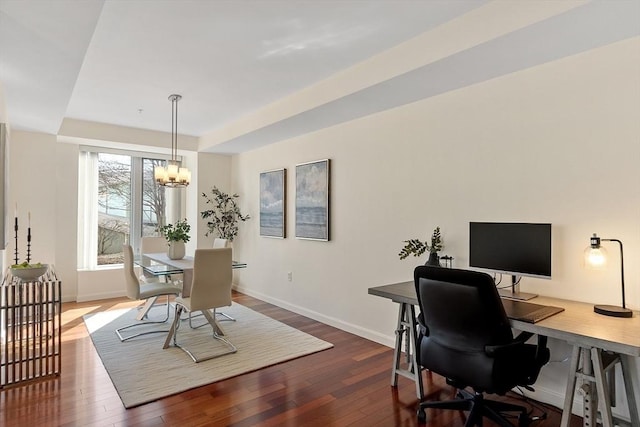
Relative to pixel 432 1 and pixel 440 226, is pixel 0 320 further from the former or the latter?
pixel 432 1

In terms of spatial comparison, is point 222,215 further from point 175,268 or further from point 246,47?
point 246,47

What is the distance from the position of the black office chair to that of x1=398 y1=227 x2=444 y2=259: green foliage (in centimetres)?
91

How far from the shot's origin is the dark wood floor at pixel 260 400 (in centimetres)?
226

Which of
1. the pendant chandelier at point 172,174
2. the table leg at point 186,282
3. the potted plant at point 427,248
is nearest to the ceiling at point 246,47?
the pendant chandelier at point 172,174

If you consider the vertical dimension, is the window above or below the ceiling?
below

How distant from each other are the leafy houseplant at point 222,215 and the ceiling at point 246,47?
2.26 m

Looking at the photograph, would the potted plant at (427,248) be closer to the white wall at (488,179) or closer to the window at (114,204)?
the white wall at (488,179)

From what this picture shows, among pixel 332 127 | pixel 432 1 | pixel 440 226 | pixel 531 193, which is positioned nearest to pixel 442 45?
pixel 432 1

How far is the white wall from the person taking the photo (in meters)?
2.23

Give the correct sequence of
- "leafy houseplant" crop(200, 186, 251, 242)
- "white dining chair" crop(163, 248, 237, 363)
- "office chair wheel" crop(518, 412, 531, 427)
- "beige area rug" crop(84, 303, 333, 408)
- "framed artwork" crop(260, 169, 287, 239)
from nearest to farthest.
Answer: "office chair wheel" crop(518, 412, 531, 427) < "beige area rug" crop(84, 303, 333, 408) < "white dining chair" crop(163, 248, 237, 363) < "framed artwork" crop(260, 169, 287, 239) < "leafy houseplant" crop(200, 186, 251, 242)

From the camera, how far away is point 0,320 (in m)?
2.71

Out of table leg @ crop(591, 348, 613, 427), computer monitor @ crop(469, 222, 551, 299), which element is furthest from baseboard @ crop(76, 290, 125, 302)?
table leg @ crop(591, 348, 613, 427)

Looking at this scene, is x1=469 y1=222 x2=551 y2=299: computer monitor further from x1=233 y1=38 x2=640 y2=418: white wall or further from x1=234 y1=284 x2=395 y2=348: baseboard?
x1=234 y1=284 x2=395 y2=348: baseboard

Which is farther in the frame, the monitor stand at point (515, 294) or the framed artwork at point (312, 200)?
the framed artwork at point (312, 200)
